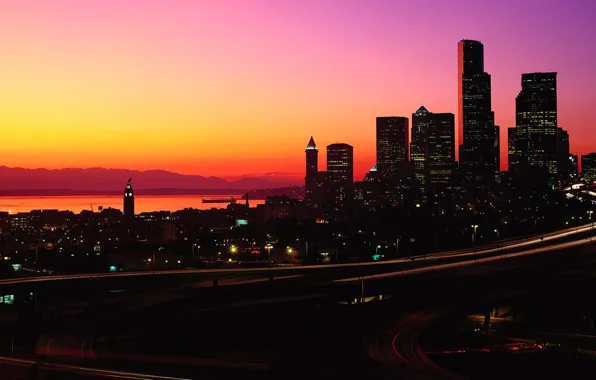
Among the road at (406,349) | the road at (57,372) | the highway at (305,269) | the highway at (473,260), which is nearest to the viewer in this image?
the road at (57,372)

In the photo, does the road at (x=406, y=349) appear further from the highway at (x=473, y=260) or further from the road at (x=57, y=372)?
the highway at (x=473, y=260)

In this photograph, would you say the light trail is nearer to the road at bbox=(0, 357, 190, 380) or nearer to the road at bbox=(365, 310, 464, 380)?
the road at bbox=(365, 310, 464, 380)

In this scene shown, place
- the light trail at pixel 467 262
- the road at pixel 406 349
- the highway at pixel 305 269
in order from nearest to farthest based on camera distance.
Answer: the road at pixel 406 349 < the highway at pixel 305 269 < the light trail at pixel 467 262

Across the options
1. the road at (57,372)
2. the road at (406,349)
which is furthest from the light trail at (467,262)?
the road at (57,372)

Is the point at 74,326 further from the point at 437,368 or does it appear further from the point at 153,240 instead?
the point at 153,240

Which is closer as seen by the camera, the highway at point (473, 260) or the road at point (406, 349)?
the road at point (406, 349)

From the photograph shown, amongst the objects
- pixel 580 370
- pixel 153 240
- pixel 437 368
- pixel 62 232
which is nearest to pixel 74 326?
pixel 437 368

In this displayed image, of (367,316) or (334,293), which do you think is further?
(334,293)

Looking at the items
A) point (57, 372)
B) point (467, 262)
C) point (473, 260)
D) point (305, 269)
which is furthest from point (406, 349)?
point (473, 260)

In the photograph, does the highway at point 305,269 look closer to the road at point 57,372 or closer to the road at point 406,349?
the road at point 406,349

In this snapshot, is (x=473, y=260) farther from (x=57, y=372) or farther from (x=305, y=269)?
(x=57, y=372)

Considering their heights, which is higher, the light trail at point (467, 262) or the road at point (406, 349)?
the light trail at point (467, 262)
